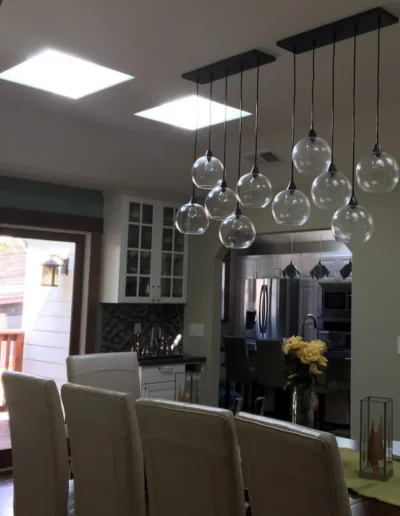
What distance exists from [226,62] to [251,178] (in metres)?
0.69

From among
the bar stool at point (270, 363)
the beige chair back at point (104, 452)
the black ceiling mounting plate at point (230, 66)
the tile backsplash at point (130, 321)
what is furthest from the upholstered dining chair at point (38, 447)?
the bar stool at point (270, 363)

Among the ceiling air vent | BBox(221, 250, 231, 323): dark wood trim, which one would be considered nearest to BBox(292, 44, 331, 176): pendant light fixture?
the ceiling air vent

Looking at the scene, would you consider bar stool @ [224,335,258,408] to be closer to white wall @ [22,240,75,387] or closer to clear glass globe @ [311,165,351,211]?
white wall @ [22,240,75,387]

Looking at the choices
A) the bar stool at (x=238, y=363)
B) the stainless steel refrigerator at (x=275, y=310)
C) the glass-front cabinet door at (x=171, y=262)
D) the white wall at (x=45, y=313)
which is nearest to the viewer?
the white wall at (x=45, y=313)

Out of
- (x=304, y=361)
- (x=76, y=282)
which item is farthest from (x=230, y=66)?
(x=76, y=282)

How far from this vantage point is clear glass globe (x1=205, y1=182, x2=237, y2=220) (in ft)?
10.2

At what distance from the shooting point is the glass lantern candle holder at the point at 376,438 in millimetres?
2457

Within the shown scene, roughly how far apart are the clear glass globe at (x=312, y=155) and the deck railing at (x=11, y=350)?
12.5 feet

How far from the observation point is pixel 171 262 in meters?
5.80

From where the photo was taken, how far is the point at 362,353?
4.55m

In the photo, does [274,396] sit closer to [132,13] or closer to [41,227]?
[41,227]

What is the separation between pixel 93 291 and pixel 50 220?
2.56 feet

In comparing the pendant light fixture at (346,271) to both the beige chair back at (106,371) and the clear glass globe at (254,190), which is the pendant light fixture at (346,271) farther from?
the clear glass globe at (254,190)

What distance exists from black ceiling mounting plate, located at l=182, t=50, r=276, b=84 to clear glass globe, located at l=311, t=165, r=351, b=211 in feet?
2.63
